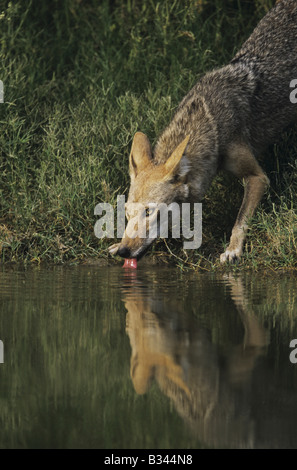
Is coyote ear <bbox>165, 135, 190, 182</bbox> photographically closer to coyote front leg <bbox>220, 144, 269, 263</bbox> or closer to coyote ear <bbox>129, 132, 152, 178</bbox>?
coyote ear <bbox>129, 132, 152, 178</bbox>

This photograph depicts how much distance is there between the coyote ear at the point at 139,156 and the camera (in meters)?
7.17

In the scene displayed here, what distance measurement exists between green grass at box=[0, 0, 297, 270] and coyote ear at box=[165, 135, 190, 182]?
73 cm

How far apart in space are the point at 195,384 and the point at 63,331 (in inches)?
50.0

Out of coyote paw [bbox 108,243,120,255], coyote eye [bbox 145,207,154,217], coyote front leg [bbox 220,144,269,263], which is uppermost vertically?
coyote front leg [bbox 220,144,269,263]

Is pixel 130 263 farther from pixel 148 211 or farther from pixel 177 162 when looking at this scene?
pixel 177 162

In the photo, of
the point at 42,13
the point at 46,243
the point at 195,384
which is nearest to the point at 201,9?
the point at 42,13

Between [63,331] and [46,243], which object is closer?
[63,331]

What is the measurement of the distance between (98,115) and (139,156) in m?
1.47

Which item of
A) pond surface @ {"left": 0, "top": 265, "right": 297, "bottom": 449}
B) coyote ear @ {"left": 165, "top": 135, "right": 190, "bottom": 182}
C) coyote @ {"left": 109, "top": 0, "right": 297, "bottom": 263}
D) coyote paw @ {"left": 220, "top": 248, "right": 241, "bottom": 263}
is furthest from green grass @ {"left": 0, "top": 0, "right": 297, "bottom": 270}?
pond surface @ {"left": 0, "top": 265, "right": 297, "bottom": 449}

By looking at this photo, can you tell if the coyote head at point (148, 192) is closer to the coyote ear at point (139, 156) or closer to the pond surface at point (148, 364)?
the coyote ear at point (139, 156)

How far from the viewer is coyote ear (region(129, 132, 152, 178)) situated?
7172 mm

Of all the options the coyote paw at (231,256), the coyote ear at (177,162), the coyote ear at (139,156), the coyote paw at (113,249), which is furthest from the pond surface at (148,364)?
the coyote ear at (139,156)
